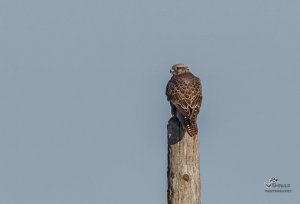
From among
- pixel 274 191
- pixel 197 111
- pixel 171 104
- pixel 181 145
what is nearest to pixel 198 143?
pixel 181 145

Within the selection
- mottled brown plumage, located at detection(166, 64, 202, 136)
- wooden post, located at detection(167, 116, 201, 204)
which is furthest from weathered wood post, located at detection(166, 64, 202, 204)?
mottled brown plumage, located at detection(166, 64, 202, 136)

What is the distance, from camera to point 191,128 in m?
9.23

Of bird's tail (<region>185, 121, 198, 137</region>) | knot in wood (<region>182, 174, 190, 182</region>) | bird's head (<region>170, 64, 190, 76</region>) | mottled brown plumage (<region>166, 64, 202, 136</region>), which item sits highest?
bird's head (<region>170, 64, 190, 76</region>)

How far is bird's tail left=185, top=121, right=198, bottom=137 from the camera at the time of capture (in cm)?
880

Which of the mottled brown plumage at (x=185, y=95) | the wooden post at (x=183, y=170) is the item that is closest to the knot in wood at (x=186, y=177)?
the wooden post at (x=183, y=170)

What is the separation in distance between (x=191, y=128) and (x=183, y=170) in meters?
1.17

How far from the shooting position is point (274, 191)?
13.2 metres

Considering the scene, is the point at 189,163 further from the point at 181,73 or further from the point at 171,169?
the point at 181,73

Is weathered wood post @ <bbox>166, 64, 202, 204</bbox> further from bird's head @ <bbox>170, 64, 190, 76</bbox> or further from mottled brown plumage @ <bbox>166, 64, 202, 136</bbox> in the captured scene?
bird's head @ <bbox>170, 64, 190, 76</bbox>

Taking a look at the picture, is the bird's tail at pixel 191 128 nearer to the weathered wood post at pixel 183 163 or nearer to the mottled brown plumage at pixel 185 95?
the weathered wood post at pixel 183 163

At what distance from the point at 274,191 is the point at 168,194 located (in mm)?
5436

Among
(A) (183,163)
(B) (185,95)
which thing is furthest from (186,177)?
(B) (185,95)

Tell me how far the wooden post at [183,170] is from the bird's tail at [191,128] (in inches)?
3.0

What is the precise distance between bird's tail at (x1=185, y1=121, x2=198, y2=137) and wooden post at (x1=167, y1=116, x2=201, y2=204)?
8cm
